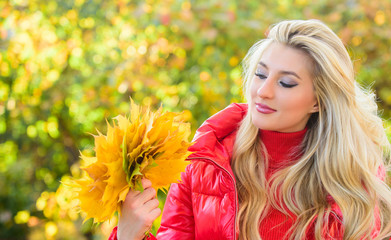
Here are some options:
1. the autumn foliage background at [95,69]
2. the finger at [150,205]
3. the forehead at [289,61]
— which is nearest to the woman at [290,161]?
the forehead at [289,61]

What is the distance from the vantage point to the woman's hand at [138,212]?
147 centimetres

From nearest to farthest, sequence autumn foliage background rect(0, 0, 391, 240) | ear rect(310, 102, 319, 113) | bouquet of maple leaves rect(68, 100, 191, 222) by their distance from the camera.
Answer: bouquet of maple leaves rect(68, 100, 191, 222), ear rect(310, 102, 319, 113), autumn foliage background rect(0, 0, 391, 240)

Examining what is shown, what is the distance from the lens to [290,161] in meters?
2.03

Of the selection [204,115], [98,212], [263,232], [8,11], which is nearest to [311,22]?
[263,232]

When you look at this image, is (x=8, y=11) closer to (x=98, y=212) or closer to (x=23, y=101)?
(x=23, y=101)

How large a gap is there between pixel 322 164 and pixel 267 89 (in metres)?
0.41

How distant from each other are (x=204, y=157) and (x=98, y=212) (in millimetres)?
552

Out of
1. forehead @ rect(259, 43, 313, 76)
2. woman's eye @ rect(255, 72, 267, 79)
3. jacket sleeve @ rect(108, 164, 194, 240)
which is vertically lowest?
jacket sleeve @ rect(108, 164, 194, 240)

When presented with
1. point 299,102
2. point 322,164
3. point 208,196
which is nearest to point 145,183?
point 208,196

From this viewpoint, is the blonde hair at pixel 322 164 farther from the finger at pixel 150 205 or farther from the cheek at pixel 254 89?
the finger at pixel 150 205

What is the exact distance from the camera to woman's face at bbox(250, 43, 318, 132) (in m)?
1.84

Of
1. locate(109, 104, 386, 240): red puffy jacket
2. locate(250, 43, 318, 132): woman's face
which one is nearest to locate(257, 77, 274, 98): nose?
locate(250, 43, 318, 132): woman's face

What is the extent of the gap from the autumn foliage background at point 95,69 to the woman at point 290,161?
117cm

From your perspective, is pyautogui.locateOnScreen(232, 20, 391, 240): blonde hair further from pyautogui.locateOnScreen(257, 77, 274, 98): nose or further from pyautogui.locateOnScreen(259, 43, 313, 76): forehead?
pyautogui.locateOnScreen(257, 77, 274, 98): nose
